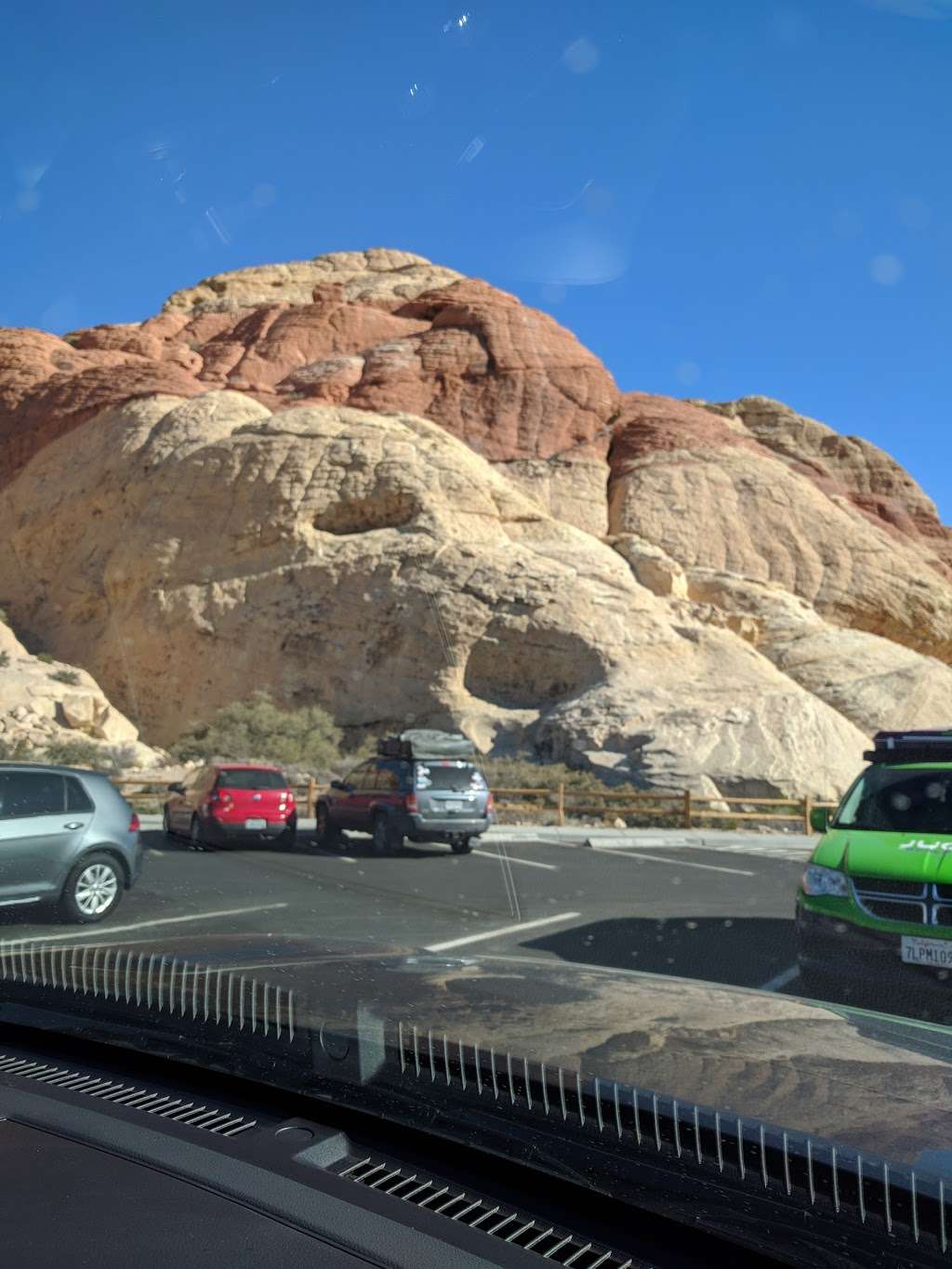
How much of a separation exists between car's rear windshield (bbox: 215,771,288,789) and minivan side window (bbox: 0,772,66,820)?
6.68 m

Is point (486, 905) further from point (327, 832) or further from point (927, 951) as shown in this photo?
point (327, 832)

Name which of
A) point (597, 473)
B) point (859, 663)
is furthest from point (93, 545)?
point (859, 663)

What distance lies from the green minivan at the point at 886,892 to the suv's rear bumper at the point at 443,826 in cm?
911

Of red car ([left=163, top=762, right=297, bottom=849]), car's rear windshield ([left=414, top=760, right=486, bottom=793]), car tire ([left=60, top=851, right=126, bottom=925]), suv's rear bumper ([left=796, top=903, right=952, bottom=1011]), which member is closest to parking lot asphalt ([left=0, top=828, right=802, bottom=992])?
car tire ([left=60, top=851, right=126, bottom=925])

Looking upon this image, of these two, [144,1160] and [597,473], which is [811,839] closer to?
[144,1160]

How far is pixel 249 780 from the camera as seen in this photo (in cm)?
1678

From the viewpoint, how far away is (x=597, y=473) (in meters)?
52.2

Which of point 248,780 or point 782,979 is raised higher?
point 248,780

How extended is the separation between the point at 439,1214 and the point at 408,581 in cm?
3489

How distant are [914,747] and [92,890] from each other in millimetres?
7211

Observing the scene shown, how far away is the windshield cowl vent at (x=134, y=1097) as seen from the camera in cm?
256

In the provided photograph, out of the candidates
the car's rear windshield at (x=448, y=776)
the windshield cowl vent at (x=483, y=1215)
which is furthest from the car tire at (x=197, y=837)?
the windshield cowl vent at (x=483, y=1215)

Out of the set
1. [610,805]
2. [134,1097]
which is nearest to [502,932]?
[134,1097]

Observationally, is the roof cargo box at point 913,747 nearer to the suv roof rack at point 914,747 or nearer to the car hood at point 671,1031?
the suv roof rack at point 914,747
